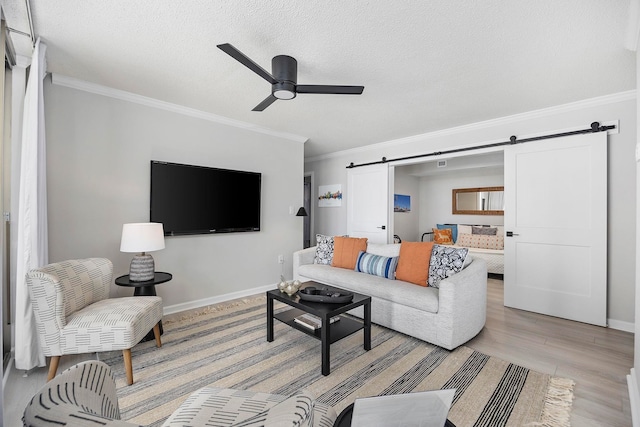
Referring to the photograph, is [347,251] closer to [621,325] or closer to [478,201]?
[621,325]

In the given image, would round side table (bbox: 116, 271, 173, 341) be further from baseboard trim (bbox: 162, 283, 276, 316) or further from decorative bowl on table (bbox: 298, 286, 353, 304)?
decorative bowl on table (bbox: 298, 286, 353, 304)

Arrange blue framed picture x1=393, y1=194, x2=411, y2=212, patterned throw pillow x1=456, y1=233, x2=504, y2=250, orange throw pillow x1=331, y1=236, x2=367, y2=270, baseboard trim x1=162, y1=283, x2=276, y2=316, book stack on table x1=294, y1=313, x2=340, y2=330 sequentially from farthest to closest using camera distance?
blue framed picture x1=393, y1=194, x2=411, y2=212 → patterned throw pillow x1=456, y1=233, x2=504, y2=250 → orange throw pillow x1=331, y1=236, x2=367, y2=270 → baseboard trim x1=162, y1=283, x2=276, y2=316 → book stack on table x1=294, y1=313, x2=340, y2=330

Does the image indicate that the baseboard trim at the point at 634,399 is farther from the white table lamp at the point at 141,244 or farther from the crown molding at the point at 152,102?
the crown molding at the point at 152,102

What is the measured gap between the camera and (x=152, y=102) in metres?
3.29

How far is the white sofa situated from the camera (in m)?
2.53

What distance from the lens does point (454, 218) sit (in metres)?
7.16

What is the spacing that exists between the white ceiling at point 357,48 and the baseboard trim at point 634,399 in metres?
2.26

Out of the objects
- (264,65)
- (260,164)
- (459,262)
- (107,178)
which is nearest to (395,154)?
(260,164)

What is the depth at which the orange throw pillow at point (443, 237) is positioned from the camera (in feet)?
21.9

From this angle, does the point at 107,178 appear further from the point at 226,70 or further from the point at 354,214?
the point at 354,214

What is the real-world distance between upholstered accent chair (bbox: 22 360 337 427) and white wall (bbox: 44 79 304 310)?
2483mm

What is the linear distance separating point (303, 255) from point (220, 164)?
64.5 inches

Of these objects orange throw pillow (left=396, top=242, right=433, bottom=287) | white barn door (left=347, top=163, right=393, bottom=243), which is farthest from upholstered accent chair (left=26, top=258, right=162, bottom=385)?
white barn door (left=347, top=163, right=393, bottom=243)

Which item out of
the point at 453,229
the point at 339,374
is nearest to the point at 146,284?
the point at 339,374
